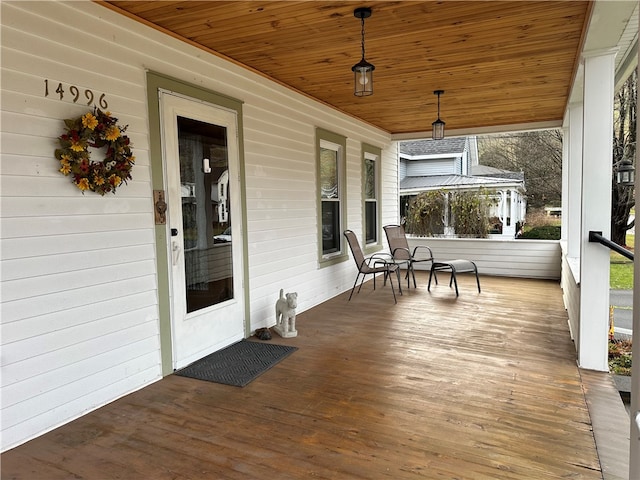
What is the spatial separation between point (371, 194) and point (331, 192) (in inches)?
63.2

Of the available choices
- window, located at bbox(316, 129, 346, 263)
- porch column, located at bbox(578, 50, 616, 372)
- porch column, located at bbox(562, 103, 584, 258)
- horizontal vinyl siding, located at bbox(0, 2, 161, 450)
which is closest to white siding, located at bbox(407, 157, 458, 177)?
window, located at bbox(316, 129, 346, 263)

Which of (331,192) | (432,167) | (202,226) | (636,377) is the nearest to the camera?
(636,377)

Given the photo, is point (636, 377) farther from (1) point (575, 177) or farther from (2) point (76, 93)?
(1) point (575, 177)

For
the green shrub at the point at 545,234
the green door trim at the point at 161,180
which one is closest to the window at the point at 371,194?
the green shrub at the point at 545,234

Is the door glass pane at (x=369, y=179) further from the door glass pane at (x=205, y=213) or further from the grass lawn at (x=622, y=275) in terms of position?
the grass lawn at (x=622, y=275)

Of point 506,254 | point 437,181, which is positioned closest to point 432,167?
point 437,181

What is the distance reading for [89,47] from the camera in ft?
8.50

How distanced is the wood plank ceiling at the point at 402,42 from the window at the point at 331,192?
2.10ft

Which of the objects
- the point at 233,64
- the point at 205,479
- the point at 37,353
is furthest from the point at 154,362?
the point at 233,64

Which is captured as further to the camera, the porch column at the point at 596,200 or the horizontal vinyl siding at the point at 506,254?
the horizontal vinyl siding at the point at 506,254

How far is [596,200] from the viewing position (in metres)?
3.17

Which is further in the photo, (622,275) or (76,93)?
(622,275)

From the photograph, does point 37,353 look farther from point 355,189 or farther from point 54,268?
point 355,189

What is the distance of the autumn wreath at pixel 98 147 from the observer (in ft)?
7.93
